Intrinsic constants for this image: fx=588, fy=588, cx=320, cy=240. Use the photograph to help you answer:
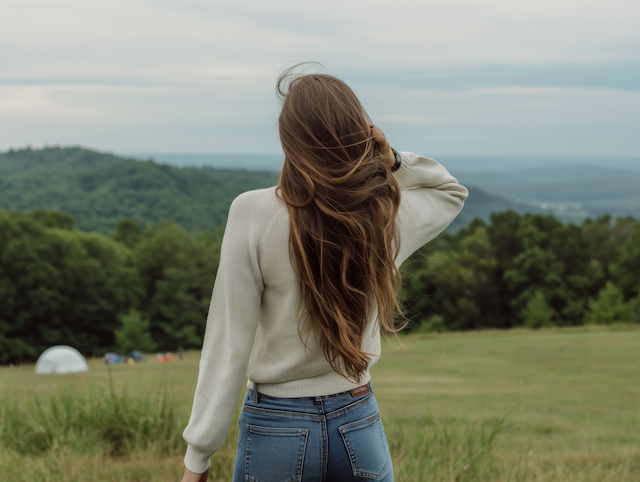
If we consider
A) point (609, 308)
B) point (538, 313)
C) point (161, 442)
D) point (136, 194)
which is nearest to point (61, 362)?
point (161, 442)

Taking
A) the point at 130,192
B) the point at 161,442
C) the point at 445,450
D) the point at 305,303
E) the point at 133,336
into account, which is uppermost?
the point at 305,303

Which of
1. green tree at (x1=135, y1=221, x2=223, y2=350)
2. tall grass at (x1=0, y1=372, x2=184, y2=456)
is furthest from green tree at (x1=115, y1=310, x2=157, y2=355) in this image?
tall grass at (x1=0, y1=372, x2=184, y2=456)

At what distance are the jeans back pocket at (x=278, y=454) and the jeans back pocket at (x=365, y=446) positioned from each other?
0.36 feet

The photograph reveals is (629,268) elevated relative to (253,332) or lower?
lower

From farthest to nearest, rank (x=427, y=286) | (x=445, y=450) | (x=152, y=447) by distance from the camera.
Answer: (x=427, y=286) < (x=152, y=447) < (x=445, y=450)

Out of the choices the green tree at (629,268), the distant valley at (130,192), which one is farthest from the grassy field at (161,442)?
the distant valley at (130,192)

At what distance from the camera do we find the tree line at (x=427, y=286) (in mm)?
33750

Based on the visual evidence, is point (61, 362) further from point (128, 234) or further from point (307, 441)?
point (128, 234)

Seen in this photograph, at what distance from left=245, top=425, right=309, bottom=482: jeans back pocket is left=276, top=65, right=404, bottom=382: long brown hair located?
0.19 meters

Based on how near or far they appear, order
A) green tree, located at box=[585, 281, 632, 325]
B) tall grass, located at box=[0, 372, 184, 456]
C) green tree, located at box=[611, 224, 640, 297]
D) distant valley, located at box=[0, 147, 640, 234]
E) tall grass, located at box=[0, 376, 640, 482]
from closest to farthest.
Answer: tall grass, located at box=[0, 376, 640, 482] → tall grass, located at box=[0, 372, 184, 456] → green tree, located at box=[585, 281, 632, 325] → green tree, located at box=[611, 224, 640, 297] → distant valley, located at box=[0, 147, 640, 234]

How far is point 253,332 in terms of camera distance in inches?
55.6

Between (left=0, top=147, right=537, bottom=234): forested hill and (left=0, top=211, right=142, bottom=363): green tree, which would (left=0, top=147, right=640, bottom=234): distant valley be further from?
(left=0, top=211, right=142, bottom=363): green tree

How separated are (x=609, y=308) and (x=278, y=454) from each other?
111 ft

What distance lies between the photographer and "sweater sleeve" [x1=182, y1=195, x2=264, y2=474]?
135 centimetres
